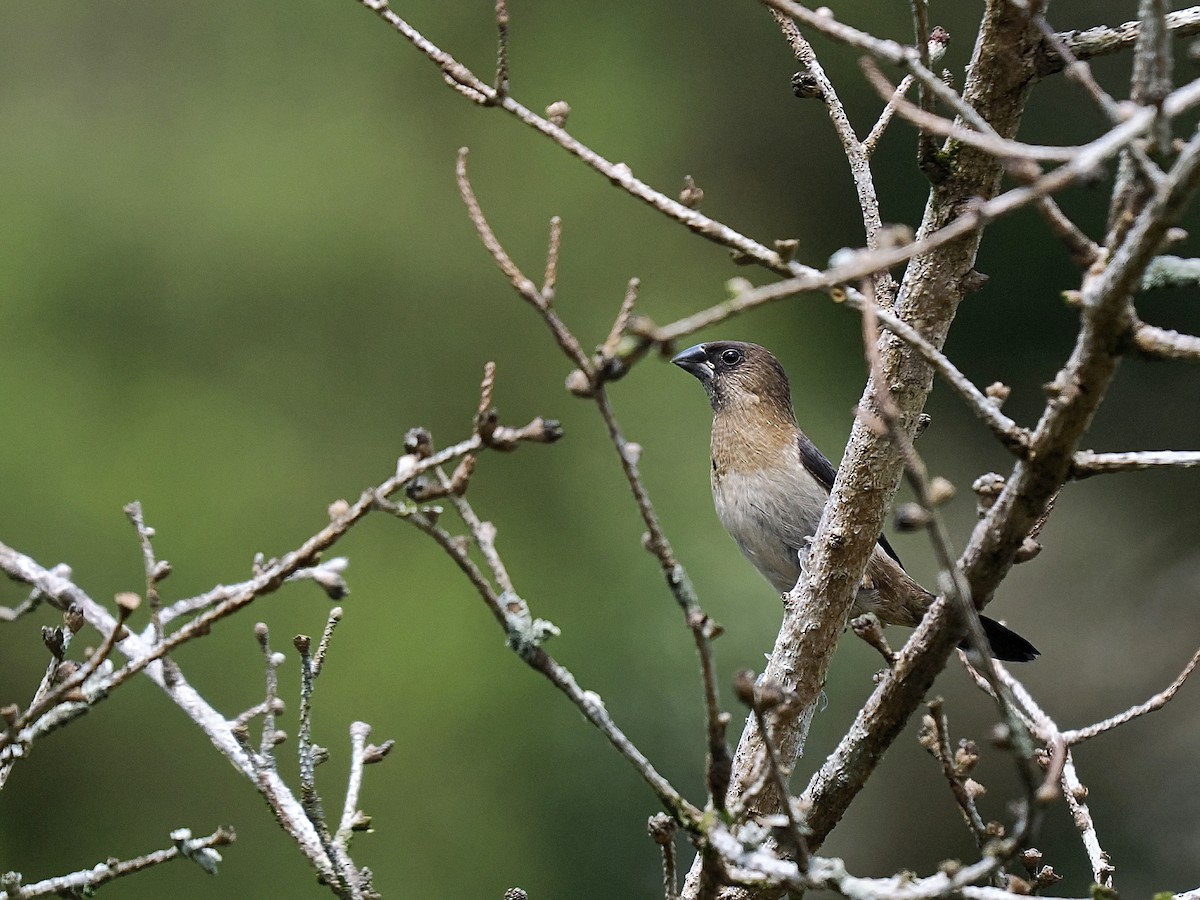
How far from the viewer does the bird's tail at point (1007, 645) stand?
3.58 meters

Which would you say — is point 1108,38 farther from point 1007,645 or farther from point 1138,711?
point 1007,645

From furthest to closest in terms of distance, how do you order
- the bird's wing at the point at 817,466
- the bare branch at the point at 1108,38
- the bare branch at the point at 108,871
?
the bird's wing at the point at 817,466 < the bare branch at the point at 1108,38 < the bare branch at the point at 108,871

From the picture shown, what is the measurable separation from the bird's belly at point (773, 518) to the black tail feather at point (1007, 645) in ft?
1.87

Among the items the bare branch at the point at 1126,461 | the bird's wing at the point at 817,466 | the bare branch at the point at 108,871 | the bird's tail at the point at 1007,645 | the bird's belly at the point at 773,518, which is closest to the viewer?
the bare branch at the point at 1126,461

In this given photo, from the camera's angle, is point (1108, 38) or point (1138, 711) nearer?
point (1108, 38)

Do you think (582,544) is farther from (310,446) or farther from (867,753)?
(867,753)

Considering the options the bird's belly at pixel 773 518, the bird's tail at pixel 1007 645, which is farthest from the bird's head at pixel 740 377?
the bird's tail at pixel 1007 645

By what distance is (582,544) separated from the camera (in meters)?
6.79

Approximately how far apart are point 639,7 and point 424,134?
1.62 meters

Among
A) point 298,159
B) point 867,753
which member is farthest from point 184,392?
point 867,753

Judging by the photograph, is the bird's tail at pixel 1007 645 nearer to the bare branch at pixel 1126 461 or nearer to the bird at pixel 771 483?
the bird at pixel 771 483

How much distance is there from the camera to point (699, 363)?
457 centimetres

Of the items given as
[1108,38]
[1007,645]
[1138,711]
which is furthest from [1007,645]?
A: [1108,38]

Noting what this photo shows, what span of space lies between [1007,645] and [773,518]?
76cm
